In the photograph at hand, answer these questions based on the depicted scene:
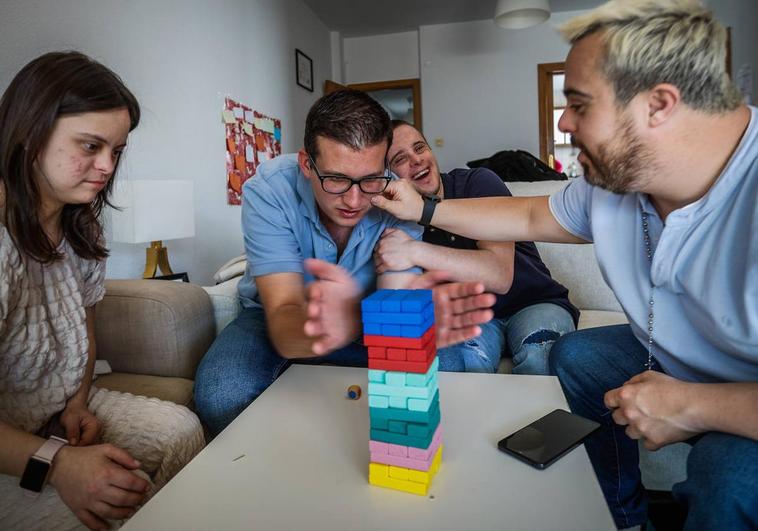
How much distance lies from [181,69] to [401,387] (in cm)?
244

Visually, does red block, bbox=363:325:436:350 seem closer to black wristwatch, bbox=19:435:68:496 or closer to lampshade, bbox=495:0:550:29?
black wristwatch, bbox=19:435:68:496

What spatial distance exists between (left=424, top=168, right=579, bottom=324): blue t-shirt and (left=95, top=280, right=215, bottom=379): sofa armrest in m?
0.82

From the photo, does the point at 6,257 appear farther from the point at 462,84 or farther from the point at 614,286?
the point at 462,84

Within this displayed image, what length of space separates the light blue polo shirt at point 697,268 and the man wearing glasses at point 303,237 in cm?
44

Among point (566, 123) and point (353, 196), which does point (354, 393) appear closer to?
point (353, 196)

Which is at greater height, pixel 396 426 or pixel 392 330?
pixel 392 330

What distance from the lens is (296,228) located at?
1434mm

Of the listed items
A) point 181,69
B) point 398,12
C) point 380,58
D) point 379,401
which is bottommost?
point 379,401

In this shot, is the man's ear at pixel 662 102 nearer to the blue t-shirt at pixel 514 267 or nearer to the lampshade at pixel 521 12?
the blue t-shirt at pixel 514 267

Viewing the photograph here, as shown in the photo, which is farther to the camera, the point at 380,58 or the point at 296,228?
the point at 380,58

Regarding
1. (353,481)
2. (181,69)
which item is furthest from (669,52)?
(181,69)

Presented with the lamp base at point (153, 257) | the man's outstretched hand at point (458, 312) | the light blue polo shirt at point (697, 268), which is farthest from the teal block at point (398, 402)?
the lamp base at point (153, 257)

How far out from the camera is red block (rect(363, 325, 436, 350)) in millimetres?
738

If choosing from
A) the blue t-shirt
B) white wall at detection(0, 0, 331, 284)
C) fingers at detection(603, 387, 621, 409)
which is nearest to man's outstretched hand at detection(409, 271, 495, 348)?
fingers at detection(603, 387, 621, 409)
